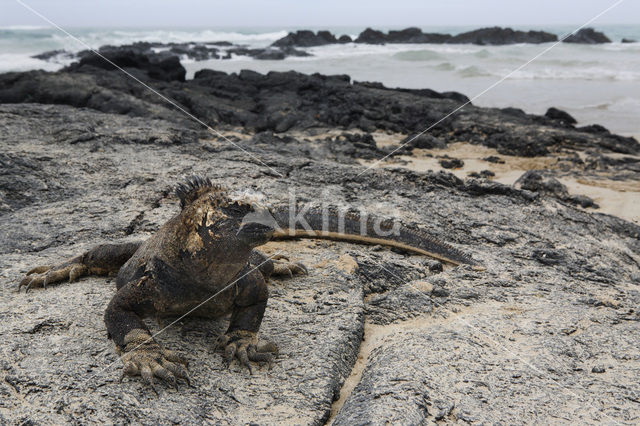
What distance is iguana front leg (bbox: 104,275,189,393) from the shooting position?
226 centimetres

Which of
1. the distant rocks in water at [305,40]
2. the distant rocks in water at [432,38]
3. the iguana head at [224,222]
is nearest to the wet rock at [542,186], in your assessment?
the iguana head at [224,222]

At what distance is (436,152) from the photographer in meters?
9.79

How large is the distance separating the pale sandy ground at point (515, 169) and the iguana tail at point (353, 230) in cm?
376

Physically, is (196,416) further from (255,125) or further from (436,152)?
(255,125)

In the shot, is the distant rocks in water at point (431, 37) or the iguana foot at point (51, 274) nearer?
the iguana foot at point (51, 274)

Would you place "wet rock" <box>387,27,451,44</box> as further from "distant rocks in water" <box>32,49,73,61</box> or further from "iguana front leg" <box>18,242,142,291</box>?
"iguana front leg" <box>18,242,142,291</box>

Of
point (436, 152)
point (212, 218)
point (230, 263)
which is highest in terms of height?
point (212, 218)

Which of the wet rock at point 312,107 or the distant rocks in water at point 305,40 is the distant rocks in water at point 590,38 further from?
the wet rock at point 312,107

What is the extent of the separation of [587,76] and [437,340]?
2324 centimetres

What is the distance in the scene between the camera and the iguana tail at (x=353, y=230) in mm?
3879

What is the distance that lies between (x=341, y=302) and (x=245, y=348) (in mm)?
760

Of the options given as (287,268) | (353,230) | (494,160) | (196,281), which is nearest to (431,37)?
(494,160)

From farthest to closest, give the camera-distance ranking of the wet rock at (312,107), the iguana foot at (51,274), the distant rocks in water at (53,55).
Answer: the distant rocks in water at (53,55) → the wet rock at (312,107) → the iguana foot at (51,274)

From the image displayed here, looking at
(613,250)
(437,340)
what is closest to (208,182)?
(437,340)
